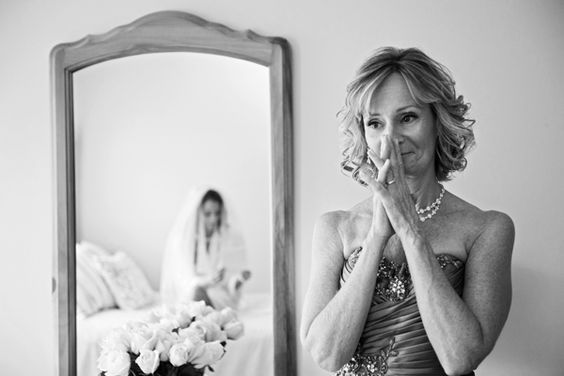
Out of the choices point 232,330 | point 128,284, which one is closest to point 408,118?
point 232,330

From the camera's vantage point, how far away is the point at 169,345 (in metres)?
1.82

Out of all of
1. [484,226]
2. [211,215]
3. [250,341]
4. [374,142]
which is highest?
[374,142]

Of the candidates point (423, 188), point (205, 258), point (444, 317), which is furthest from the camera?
point (205, 258)

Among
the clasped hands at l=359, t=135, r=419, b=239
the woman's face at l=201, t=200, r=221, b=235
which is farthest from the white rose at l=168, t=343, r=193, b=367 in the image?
the clasped hands at l=359, t=135, r=419, b=239

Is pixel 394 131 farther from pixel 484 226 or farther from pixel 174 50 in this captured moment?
pixel 174 50

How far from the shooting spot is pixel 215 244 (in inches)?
87.6

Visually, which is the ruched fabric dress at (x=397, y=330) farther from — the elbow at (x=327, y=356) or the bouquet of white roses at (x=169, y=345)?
the bouquet of white roses at (x=169, y=345)

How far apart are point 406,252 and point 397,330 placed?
219mm

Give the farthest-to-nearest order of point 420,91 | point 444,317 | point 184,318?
point 184,318
point 420,91
point 444,317

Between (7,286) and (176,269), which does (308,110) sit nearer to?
(176,269)

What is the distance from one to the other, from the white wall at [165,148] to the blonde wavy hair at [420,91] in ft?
2.13

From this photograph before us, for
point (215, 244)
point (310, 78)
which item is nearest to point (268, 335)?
point (215, 244)

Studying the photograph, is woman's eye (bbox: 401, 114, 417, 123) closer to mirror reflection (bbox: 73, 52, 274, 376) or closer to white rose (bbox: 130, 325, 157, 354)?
mirror reflection (bbox: 73, 52, 274, 376)

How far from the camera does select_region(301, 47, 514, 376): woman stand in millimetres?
1466
